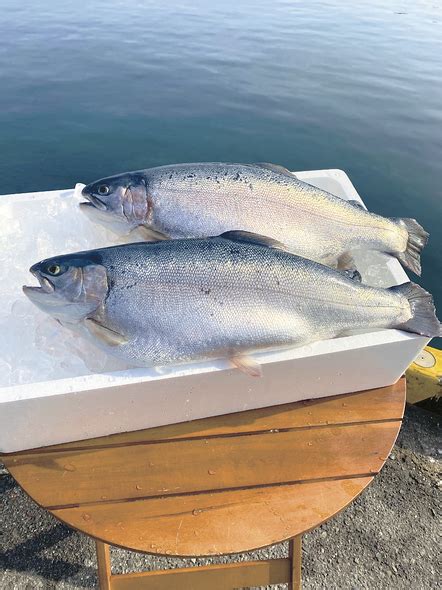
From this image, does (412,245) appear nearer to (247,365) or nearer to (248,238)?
(248,238)

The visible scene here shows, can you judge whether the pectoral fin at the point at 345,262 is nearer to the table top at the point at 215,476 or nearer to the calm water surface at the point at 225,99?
the table top at the point at 215,476

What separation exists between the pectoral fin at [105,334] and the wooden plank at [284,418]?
42 cm

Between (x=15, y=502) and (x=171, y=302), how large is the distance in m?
1.75

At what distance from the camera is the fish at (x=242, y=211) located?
2.15 m

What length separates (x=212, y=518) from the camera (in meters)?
1.67

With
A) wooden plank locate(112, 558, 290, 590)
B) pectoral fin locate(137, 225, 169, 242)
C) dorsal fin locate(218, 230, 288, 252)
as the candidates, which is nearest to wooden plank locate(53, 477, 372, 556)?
wooden plank locate(112, 558, 290, 590)

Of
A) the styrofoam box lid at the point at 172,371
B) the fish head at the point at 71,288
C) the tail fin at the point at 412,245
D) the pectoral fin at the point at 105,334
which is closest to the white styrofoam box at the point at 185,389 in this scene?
the styrofoam box lid at the point at 172,371

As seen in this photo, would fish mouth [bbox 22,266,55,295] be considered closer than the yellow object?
Yes

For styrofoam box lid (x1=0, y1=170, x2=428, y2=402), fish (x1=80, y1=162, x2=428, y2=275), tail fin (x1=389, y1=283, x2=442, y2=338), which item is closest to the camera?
styrofoam box lid (x1=0, y1=170, x2=428, y2=402)

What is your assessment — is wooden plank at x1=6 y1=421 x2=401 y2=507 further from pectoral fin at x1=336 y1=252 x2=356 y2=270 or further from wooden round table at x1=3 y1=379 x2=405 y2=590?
pectoral fin at x1=336 y1=252 x2=356 y2=270

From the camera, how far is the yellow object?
3012 mm

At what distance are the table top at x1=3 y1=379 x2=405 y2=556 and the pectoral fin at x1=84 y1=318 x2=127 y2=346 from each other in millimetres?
416

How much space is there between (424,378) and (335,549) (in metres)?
1.23

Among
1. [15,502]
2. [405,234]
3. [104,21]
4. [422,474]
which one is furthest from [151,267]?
[104,21]
